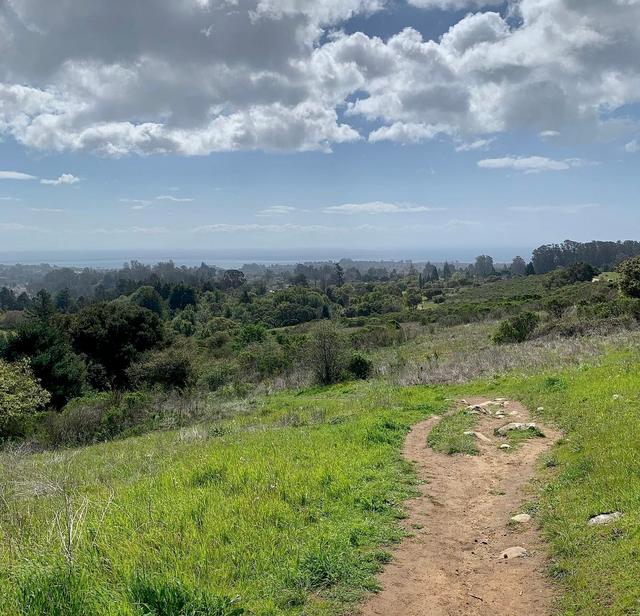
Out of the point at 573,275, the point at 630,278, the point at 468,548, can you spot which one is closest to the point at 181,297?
the point at 573,275

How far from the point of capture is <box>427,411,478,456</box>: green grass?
945 centimetres

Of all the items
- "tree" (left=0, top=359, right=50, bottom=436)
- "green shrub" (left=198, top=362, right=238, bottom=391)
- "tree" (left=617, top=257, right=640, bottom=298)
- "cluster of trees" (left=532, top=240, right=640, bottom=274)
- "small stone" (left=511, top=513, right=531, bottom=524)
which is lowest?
"green shrub" (left=198, top=362, right=238, bottom=391)

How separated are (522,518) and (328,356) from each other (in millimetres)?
18570

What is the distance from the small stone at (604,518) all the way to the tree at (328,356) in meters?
18.9

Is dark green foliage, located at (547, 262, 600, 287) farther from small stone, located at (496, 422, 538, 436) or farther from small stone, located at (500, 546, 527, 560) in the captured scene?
small stone, located at (500, 546, 527, 560)

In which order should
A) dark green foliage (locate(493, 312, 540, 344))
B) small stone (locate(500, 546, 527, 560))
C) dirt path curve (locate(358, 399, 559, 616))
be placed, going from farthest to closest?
1. dark green foliage (locate(493, 312, 540, 344))
2. small stone (locate(500, 546, 527, 560))
3. dirt path curve (locate(358, 399, 559, 616))

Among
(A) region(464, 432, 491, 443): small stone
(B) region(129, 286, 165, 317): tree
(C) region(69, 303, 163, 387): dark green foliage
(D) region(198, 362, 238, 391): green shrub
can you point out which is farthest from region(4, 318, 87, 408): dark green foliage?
(B) region(129, 286, 165, 317): tree

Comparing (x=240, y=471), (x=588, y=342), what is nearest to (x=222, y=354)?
(x=588, y=342)

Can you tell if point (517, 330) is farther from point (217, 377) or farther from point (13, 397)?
point (13, 397)

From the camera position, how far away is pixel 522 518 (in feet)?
20.9

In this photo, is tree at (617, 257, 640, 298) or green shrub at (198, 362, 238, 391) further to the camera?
tree at (617, 257, 640, 298)

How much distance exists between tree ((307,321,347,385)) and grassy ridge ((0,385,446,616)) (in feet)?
48.2

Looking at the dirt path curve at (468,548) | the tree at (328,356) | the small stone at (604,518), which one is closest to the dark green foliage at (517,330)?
the tree at (328,356)

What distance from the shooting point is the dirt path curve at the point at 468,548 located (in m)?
4.70
